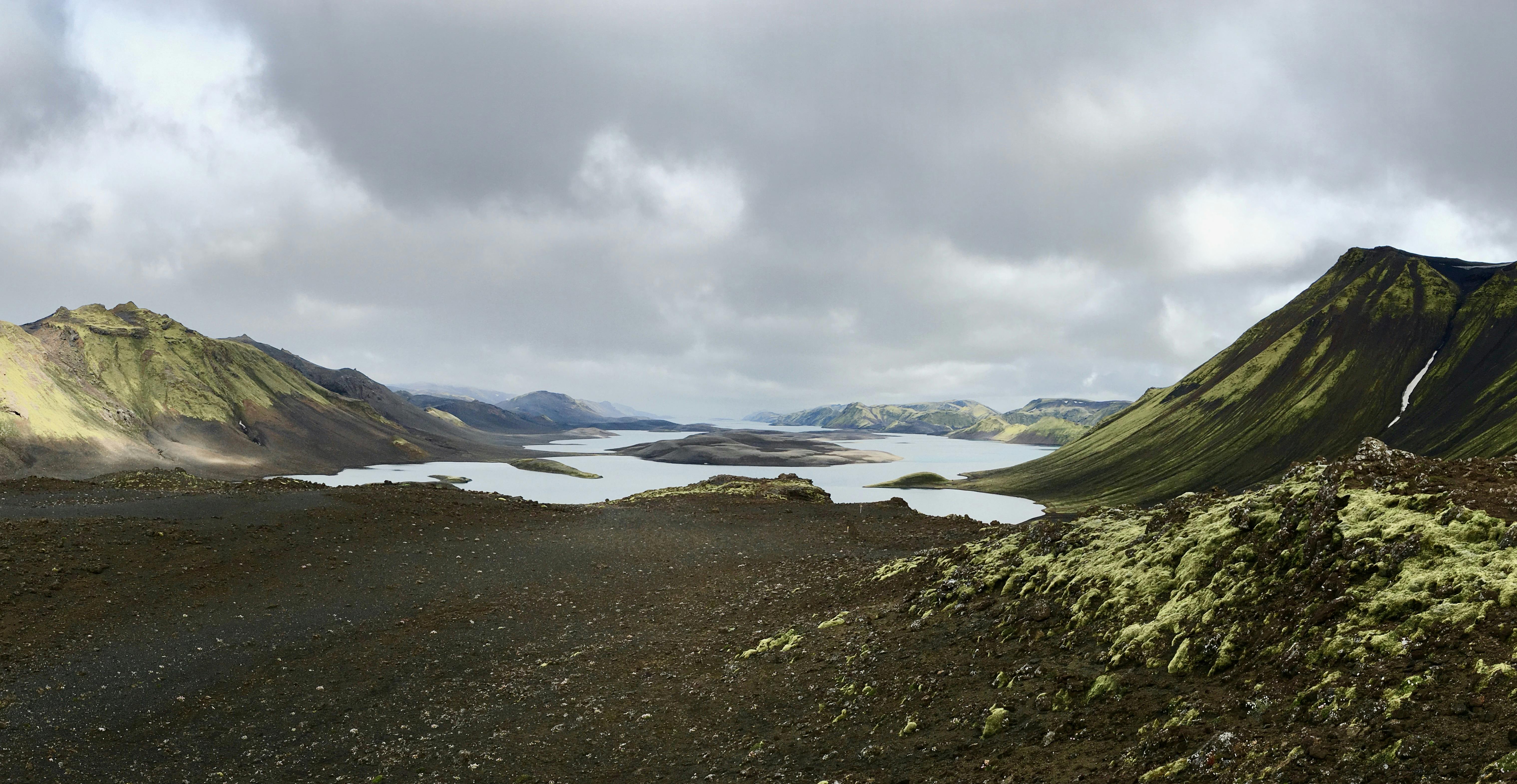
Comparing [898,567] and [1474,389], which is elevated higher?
[1474,389]

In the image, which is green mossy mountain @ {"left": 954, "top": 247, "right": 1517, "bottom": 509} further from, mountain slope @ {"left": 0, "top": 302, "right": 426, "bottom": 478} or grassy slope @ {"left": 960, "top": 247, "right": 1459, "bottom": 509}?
mountain slope @ {"left": 0, "top": 302, "right": 426, "bottom": 478}

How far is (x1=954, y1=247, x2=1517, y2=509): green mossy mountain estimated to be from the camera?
376 ft

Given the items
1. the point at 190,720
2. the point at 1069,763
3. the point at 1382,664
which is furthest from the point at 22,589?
the point at 1382,664

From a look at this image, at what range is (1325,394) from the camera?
433 feet

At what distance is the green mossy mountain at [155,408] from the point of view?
102062 millimetres

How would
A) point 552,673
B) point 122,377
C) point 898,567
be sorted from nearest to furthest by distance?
point 552,673, point 898,567, point 122,377

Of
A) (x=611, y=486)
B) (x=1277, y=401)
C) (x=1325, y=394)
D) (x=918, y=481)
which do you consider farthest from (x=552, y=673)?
(x=1325, y=394)

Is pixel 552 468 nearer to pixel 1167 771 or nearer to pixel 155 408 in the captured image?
pixel 155 408

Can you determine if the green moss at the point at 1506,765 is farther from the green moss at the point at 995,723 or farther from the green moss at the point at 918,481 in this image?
the green moss at the point at 918,481

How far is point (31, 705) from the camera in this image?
15250mm

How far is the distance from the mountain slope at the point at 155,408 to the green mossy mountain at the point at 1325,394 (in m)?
164

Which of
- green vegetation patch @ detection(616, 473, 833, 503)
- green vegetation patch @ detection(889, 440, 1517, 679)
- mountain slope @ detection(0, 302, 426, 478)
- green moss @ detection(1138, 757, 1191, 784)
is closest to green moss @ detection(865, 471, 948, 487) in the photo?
green vegetation patch @ detection(616, 473, 833, 503)

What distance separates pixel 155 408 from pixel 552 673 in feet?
559

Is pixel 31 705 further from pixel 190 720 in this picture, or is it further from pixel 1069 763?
pixel 1069 763
